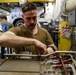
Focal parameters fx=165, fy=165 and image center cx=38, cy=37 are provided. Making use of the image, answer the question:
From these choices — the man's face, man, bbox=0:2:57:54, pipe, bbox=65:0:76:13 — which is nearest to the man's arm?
man, bbox=0:2:57:54

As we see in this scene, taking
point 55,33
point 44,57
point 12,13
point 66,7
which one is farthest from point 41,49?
point 12,13

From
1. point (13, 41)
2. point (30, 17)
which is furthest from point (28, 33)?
point (13, 41)

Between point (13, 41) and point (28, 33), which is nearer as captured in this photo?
point (13, 41)

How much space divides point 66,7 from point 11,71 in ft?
7.99

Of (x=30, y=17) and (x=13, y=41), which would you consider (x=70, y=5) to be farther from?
(x=13, y=41)

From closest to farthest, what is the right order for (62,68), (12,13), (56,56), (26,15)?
(62,68) < (56,56) < (26,15) < (12,13)

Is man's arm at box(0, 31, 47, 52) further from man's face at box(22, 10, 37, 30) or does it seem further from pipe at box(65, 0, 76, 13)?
pipe at box(65, 0, 76, 13)

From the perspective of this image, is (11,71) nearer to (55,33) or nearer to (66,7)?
(66,7)

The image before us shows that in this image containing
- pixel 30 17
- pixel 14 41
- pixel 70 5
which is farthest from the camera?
pixel 70 5

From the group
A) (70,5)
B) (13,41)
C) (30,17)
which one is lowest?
(13,41)

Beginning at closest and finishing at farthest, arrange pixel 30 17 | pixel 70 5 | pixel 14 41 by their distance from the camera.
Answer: pixel 14 41 < pixel 30 17 < pixel 70 5

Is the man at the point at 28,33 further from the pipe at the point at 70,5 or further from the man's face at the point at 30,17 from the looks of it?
the pipe at the point at 70,5

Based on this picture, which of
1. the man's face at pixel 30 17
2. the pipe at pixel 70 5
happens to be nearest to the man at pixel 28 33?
the man's face at pixel 30 17

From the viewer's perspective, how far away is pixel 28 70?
0.82 meters
